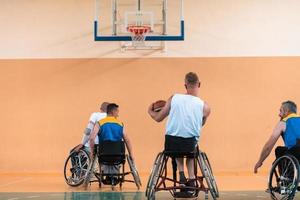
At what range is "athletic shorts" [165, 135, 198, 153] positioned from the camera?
529cm

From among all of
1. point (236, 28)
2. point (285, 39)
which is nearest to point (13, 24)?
point (236, 28)

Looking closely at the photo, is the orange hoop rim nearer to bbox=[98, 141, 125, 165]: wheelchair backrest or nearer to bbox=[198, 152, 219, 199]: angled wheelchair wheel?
bbox=[98, 141, 125, 165]: wheelchair backrest

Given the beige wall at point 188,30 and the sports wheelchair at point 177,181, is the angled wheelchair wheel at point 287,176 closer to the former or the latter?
the sports wheelchair at point 177,181

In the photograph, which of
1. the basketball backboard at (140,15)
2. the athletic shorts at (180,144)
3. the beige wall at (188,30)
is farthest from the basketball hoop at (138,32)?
the athletic shorts at (180,144)

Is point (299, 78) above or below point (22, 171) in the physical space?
above

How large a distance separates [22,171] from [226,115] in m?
4.35

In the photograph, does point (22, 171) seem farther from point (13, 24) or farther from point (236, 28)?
point (236, 28)

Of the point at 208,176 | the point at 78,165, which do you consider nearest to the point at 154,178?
the point at 208,176

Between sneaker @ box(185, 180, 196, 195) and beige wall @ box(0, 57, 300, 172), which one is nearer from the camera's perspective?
sneaker @ box(185, 180, 196, 195)

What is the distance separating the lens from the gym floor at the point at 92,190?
6793 millimetres

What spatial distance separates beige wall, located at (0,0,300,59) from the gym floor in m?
2.64

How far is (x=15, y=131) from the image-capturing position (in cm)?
1121

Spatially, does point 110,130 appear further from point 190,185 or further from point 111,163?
point 190,185

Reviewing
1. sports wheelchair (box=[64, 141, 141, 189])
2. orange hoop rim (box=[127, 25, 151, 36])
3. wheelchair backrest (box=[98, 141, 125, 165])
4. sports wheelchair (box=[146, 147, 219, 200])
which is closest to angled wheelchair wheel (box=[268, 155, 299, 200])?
sports wheelchair (box=[146, 147, 219, 200])
